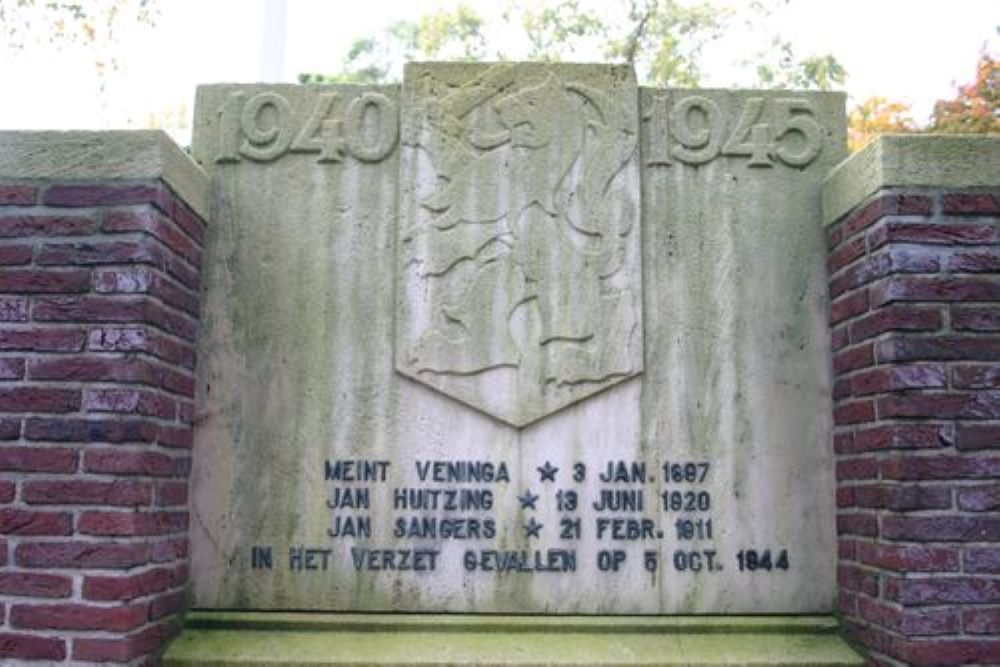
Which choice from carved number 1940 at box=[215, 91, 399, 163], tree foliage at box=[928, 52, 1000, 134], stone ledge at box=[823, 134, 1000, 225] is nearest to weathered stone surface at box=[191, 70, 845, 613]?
carved number 1940 at box=[215, 91, 399, 163]

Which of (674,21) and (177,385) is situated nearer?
(177,385)

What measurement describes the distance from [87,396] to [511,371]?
1557 millimetres

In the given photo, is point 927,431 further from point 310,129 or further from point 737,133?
point 310,129

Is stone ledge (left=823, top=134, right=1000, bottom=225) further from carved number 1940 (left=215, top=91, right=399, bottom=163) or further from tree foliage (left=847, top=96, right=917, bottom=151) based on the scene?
tree foliage (left=847, top=96, right=917, bottom=151)

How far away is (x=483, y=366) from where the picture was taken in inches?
151

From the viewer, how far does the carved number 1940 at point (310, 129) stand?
158 inches

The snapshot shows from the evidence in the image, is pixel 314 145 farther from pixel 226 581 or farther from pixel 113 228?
pixel 226 581

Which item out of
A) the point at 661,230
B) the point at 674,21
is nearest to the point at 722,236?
the point at 661,230

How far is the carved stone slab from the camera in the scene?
12.6ft

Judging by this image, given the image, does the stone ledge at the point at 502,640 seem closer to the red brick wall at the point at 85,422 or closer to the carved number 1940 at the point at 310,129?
the red brick wall at the point at 85,422

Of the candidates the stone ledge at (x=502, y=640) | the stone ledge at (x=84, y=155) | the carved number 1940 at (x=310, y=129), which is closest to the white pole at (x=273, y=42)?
the carved number 1940 at (x=310, y=129)

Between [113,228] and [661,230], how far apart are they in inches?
83.2

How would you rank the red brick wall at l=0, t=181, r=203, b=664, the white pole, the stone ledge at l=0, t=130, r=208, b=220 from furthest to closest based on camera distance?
the white pole < the stone ledge at l=0, t=130, r=208, b=220 < the red brick wall at l=0, t=181, r=203, b=664

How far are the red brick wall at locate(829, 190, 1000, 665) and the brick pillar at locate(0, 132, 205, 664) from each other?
8.42 feet
